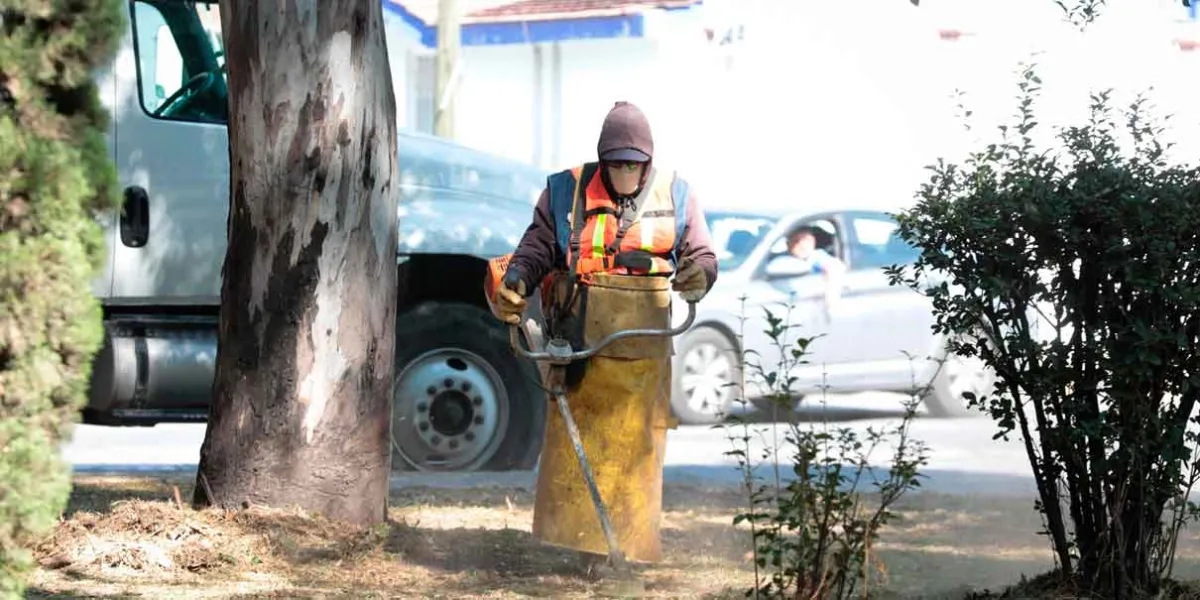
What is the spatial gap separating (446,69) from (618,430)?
1738 centimetres

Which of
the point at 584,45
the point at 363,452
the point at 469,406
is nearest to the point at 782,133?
the point at 584,45

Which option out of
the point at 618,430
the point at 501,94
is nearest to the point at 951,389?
the point at 618,430

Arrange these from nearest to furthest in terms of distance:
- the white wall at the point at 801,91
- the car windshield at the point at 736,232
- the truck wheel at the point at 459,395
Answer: the truck wheel at the point at 459,395
the car windshield at the point at 736,232
the white wall at the point at 801,91

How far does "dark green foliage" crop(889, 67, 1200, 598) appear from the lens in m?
5.59

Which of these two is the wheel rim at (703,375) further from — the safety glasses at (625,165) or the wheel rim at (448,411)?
the safety glasses at (625,165)

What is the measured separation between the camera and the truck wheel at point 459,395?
10133mm

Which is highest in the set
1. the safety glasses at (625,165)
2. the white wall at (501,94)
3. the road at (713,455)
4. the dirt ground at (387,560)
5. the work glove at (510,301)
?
the white wall at (501,94)

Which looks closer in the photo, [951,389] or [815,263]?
[815,263]

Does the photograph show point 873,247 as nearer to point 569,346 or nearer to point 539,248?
point 539,248

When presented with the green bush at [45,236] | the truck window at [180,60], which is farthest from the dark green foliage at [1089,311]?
the truck window at [180,60]

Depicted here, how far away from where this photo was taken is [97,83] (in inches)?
162

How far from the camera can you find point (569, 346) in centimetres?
673

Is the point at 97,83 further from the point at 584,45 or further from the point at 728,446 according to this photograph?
the point at 584,45

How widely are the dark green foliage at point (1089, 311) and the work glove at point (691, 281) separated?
84 cm
